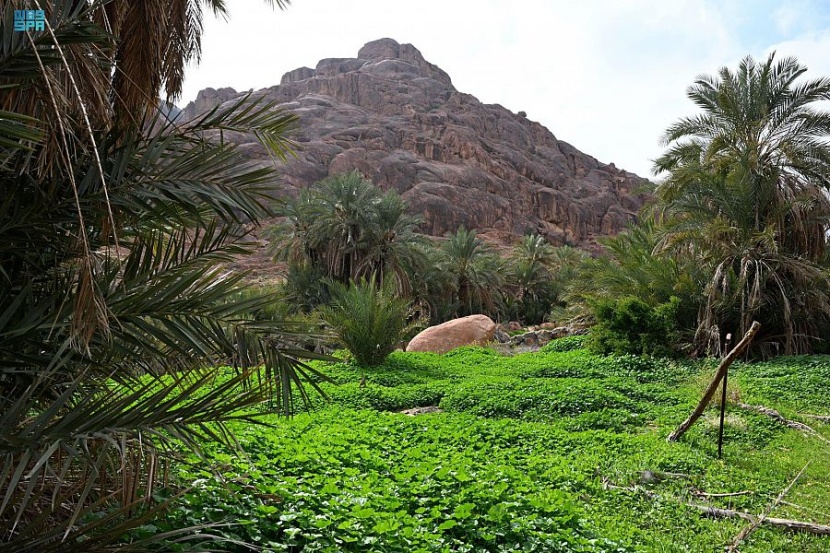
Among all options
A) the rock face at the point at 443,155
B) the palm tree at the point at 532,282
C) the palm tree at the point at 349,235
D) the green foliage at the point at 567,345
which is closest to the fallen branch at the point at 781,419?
the green foliage at the point at 567,345

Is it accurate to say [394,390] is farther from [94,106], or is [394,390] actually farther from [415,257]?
[415,257]

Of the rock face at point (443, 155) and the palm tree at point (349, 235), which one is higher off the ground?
the rock face at point (443, 155)

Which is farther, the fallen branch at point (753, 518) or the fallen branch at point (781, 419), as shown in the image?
the fallen branch at point (781, 419)

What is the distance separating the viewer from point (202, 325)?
3299 mm

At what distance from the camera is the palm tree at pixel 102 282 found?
7.98 ft

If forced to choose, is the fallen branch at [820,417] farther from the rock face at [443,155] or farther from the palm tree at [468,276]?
the rock face at [443,155]

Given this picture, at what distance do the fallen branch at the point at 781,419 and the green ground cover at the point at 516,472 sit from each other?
0.48ft

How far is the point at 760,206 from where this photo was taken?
579 inches

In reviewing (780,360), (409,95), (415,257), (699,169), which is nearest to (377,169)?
(409,95)

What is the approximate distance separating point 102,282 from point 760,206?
15633 millimetres

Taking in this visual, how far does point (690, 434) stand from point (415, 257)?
1822cm

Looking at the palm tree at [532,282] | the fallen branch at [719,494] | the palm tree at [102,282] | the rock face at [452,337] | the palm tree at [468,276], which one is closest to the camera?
the palm tree at [102,282]

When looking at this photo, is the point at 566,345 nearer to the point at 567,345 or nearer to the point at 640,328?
the point at 567,345

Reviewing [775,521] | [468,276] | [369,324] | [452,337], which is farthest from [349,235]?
[775,521]
